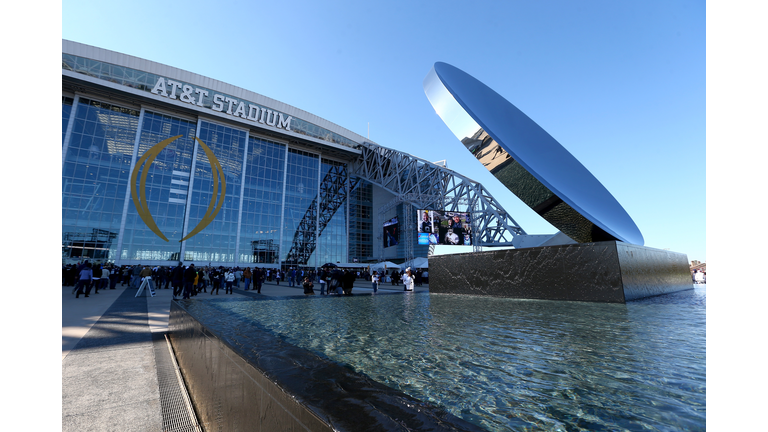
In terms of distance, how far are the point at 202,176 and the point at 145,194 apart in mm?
5615

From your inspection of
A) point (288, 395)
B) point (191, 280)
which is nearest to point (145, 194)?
point (191, 280)

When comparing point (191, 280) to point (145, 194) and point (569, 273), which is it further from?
point (145, 194)

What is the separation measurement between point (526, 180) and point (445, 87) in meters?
2.49

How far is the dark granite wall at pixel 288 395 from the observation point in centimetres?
114

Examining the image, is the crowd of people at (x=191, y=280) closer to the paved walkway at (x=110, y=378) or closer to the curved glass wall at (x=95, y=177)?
the paved walkway at (x=110, y=378)

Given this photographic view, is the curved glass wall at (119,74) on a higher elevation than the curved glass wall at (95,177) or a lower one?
higher

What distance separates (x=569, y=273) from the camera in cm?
695

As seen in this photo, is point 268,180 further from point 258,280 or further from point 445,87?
point 445,87

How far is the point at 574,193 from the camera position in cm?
722

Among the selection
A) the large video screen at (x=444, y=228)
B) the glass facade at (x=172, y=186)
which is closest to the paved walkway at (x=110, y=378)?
the large video screen at (x=444, y=228)

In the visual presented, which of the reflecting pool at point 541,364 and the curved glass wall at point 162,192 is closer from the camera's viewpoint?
the reflecting pool at point 541,364

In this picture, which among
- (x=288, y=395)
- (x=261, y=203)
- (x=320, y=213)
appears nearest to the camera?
(x=288, y=395)

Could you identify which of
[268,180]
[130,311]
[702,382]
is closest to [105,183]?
[268,180]

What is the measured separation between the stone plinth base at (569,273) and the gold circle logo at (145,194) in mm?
30693
